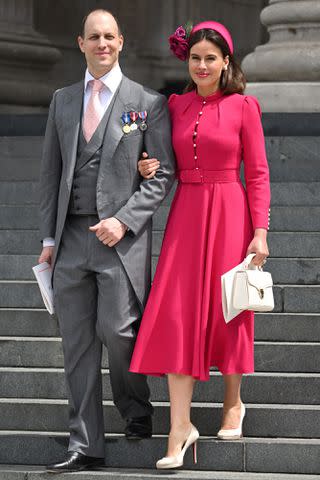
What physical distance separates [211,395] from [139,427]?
66 cm

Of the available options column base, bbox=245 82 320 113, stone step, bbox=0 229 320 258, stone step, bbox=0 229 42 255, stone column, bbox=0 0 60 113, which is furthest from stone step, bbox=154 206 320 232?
stone column, bbox=0 0 60 113

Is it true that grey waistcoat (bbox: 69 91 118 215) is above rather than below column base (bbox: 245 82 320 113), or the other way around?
below

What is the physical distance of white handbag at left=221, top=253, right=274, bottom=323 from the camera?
280 inches

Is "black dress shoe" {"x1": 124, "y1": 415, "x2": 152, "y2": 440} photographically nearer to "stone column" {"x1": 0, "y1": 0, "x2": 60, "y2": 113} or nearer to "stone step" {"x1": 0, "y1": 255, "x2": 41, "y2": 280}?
"stone step" {"x1": 0, "y1": 255, "x2": 41, "y2": 280}

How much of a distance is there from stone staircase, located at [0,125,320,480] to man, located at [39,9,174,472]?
0.33 metres

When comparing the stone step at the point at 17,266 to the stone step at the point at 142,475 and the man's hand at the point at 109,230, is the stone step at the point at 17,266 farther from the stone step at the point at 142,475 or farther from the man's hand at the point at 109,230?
the man's hand at the point at 109,230

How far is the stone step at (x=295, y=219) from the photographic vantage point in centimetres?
1020


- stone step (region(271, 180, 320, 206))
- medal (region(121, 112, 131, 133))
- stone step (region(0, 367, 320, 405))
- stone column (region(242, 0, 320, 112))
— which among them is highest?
stone column (region(242, 0, 320, 112))

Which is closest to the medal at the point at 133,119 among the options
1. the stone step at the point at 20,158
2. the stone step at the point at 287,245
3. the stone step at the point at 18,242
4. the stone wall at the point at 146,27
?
the stone step at the point at 287,245

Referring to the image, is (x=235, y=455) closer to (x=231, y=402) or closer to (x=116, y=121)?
(x=231, y=402)

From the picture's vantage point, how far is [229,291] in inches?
281

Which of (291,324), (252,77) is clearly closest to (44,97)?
(252,77)

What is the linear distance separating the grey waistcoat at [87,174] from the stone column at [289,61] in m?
5.17

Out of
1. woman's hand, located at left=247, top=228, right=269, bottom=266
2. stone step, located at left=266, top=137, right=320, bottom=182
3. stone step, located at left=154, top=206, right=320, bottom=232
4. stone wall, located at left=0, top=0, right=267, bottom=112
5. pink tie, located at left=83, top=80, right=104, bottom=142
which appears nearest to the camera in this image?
woman's hand, located at left=247, top=228, right=269, bottom=266
